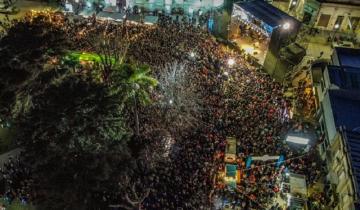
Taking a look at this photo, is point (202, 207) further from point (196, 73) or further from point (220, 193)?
point (196, 73)

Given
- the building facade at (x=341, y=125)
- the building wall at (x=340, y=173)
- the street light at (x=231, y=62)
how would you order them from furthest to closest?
the street light at (x=231, y=62) < the building facade at (x=341, y=125) < the building wall at (x=340, y=173)

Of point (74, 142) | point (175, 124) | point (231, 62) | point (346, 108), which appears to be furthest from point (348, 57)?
point (74, 142)

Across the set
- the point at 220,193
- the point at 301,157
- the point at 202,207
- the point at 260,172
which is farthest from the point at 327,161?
the point at 202,207

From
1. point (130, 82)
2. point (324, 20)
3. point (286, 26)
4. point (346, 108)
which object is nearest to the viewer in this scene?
point (130, 82)

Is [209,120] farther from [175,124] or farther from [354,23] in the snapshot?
[354,23]

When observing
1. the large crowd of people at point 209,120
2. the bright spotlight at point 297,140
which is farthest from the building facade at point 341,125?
the large crowd of people at point 209,120

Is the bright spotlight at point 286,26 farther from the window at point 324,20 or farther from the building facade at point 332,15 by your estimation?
the window at point 324,20
